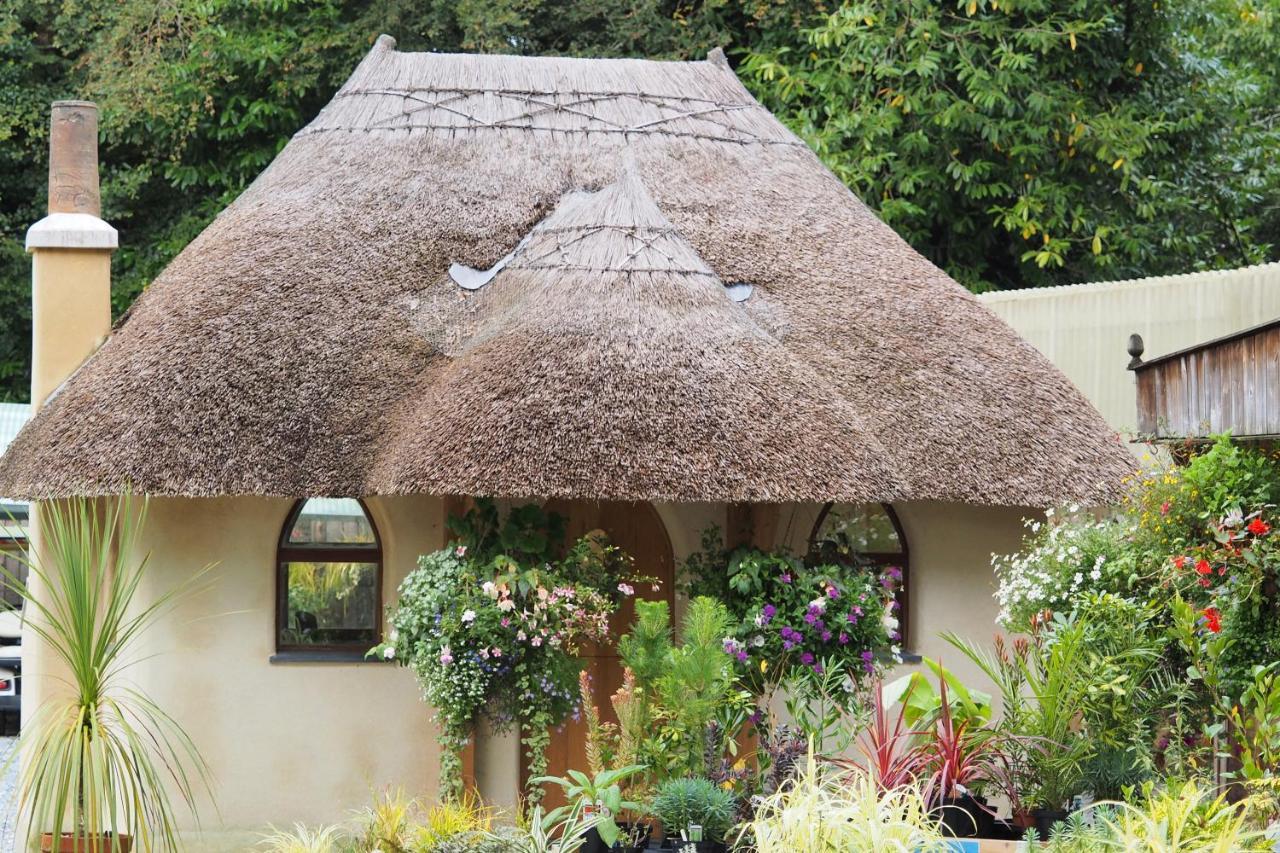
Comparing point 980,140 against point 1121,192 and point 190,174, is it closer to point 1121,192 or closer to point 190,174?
point 1121,192

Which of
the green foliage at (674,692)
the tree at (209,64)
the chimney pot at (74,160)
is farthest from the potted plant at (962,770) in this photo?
the tree at (209,64)

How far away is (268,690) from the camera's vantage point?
10555 mm

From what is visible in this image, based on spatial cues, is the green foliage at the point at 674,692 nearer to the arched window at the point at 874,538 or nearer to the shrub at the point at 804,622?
the shrub at the point at 804,622

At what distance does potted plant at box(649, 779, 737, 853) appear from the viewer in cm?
765

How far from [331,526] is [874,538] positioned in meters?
3.65

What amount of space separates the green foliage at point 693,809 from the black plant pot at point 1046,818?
4.81 feet

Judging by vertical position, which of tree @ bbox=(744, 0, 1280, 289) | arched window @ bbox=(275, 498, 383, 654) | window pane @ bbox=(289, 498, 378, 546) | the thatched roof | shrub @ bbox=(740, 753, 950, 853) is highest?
tree @ bbox=(744, 0, 1280, 289)

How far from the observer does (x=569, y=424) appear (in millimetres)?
9133

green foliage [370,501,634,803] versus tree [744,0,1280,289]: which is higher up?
tree [744,0,1280,289]

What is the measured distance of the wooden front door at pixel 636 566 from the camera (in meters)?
10.9

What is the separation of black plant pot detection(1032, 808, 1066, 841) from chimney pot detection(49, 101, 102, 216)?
7.42 meters

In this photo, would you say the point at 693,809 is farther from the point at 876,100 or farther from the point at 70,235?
the point at 876,100

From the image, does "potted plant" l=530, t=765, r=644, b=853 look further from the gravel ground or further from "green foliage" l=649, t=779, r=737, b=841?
the gravel ground

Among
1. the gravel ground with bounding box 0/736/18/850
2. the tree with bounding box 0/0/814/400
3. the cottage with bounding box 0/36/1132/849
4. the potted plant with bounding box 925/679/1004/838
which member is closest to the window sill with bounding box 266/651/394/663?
the cottage with bounding box 0/36/1132/849
